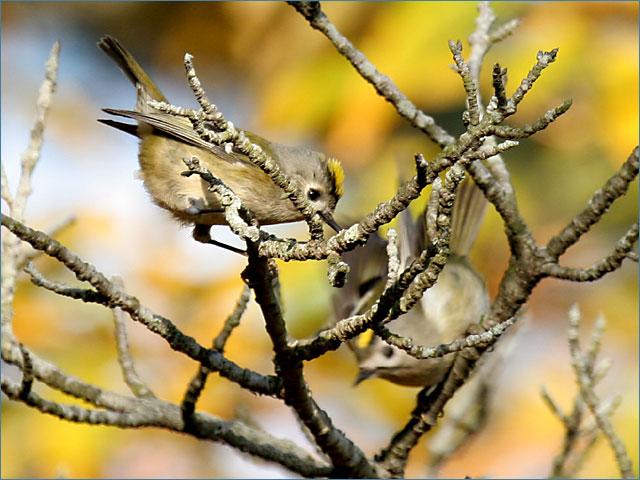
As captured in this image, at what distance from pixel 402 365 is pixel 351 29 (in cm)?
158

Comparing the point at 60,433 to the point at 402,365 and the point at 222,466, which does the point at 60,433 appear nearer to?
the point at 222,466

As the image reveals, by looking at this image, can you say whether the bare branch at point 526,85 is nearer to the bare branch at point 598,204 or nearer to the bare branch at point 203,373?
the bare branch at point 598,204

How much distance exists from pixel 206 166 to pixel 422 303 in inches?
39.7

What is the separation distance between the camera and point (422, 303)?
316 centimetres

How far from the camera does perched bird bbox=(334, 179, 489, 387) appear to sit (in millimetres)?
2930

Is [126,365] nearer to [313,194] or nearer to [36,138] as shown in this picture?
[36,138]

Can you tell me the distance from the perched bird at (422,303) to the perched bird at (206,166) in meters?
0.47

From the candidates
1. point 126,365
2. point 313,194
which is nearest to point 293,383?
point 126,365

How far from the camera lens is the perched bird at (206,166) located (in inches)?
95.6

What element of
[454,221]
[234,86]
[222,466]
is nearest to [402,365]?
[454,221]

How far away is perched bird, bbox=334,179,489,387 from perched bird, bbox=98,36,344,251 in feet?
1.53

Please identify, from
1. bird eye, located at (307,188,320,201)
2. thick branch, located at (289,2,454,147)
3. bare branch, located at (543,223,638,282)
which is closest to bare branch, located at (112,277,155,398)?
bird eye, located at (307,188,320,201)

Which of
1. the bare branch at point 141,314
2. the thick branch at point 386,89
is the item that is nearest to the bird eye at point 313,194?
the thick branch at point 386,89

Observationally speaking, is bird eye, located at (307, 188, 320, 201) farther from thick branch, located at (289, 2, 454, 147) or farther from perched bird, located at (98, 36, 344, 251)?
thick branch, located at (289, 2, 454, 147)
